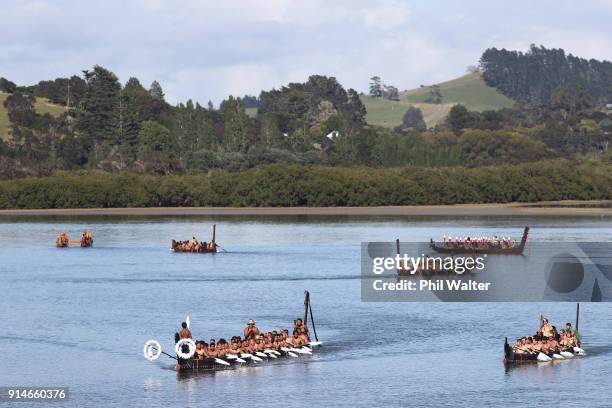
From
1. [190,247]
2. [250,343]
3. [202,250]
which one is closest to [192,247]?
[190,247]

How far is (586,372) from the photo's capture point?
67.1m

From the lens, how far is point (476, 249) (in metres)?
132

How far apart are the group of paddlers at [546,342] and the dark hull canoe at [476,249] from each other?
5745 centimetres

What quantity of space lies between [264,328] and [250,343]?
1433 centimetres

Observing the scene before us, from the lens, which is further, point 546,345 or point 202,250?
point 202,250

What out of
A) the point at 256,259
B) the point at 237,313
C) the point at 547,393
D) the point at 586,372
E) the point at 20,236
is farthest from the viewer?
the point at 20,236

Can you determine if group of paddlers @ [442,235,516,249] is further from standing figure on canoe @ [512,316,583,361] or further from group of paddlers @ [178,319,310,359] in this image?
group of paddlers @ [178,319,310,359]

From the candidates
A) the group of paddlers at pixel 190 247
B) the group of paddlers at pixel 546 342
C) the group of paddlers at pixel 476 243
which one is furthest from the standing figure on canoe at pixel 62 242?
the group of paddlers at pixel 546 342

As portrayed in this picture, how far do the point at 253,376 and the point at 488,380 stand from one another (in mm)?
13235

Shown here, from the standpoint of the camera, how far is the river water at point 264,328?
6234 cm

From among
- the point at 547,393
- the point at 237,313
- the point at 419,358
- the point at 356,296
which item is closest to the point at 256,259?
the point at 356,296

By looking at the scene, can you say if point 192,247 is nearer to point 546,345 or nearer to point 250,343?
point 250,343

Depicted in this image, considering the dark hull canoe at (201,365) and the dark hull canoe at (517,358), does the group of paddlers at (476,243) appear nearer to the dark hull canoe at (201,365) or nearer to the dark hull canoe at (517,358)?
the dark hull canoe at (517,358)

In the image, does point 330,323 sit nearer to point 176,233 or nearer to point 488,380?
point 488,380
